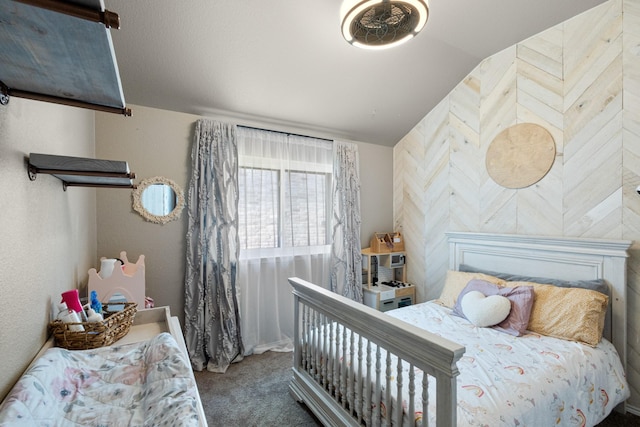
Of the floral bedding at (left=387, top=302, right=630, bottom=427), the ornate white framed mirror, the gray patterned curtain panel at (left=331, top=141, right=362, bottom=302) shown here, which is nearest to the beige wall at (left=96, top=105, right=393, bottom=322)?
the ornate white framed mirror

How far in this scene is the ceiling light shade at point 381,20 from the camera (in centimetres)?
164

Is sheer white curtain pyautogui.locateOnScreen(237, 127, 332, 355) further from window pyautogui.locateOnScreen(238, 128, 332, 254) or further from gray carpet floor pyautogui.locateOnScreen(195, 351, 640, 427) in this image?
gray carpet floor pyautogui.locateOnScreen(195, 351, 640, 427)

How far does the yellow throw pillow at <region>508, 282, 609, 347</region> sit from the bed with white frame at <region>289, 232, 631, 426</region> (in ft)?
0.52

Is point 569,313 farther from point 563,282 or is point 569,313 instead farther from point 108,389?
point 108,389

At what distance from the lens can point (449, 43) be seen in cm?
251

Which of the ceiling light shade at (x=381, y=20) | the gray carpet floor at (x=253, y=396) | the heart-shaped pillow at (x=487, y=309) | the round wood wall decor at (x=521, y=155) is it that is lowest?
the gray carpet floor at (x=253, y=396)

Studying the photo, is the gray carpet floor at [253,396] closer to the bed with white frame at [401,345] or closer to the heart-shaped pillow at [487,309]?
the bed with white frame at [401,345]

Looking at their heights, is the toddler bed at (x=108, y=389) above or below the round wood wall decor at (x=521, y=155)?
below

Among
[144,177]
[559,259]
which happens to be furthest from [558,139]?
[144,177]

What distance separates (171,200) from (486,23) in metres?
3.07

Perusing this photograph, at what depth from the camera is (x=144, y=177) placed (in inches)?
101

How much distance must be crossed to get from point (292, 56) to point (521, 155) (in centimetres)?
223

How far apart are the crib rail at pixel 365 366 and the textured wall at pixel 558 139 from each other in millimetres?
1890

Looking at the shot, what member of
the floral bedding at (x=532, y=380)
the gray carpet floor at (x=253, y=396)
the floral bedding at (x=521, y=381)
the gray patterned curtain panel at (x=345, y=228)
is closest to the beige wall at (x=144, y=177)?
the gray carpet floor at (x=253, y=396)
